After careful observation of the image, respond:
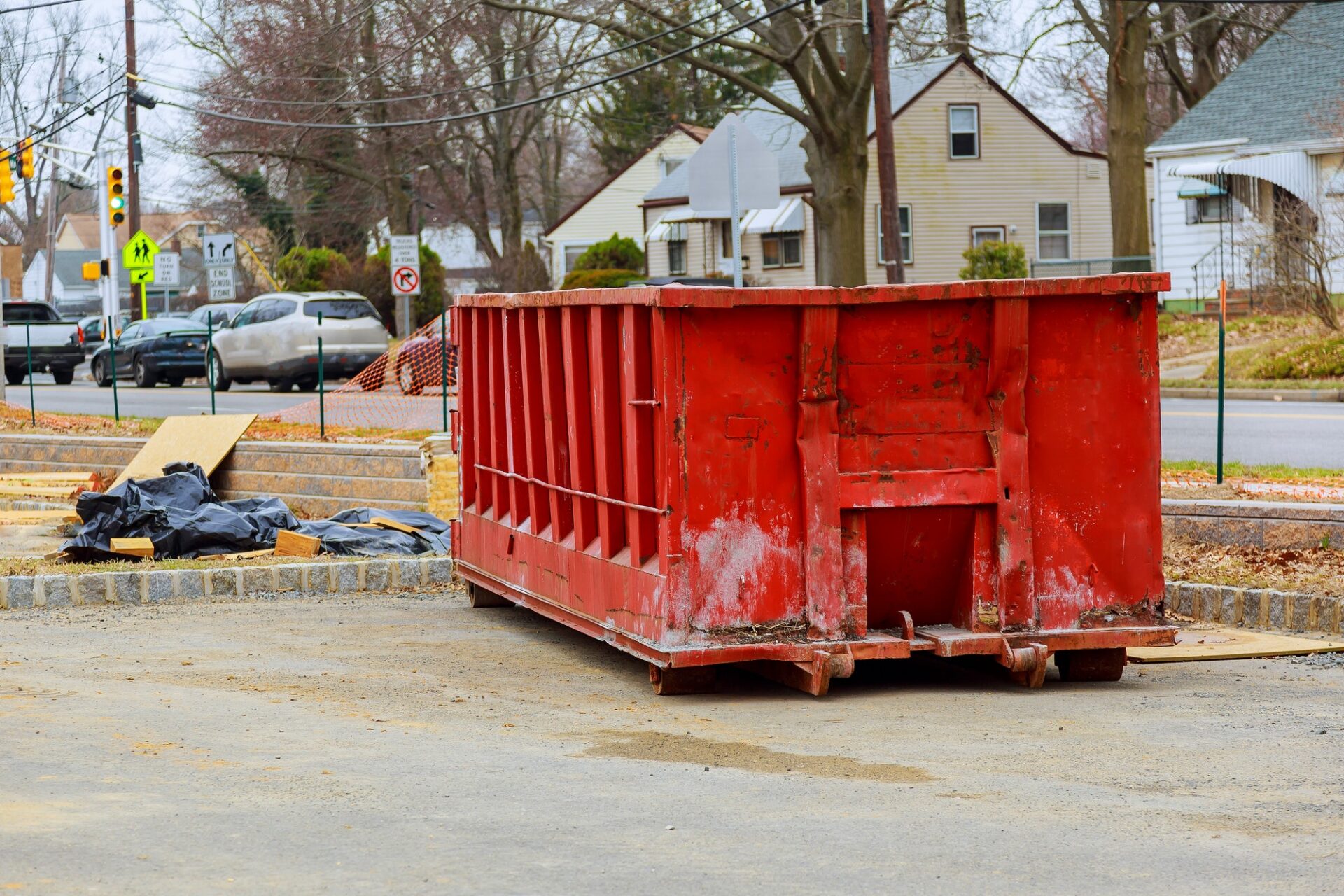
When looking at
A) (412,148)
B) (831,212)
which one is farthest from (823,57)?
(412,148)

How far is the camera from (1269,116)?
125ft

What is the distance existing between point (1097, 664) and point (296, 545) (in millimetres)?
6108

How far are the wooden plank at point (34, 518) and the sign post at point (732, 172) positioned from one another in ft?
19.7

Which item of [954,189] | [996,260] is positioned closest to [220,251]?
[996,260]

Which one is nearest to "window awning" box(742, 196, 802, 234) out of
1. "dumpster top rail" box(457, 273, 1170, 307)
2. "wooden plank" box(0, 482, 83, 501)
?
"wooden plank" box(0, 482, 83, 501)

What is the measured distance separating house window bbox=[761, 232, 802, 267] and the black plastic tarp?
37.2m

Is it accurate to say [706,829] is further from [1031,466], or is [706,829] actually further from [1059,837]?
[1031,466]

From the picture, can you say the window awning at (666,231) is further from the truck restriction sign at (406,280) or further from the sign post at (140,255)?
the truck restriction sign at (406,280)

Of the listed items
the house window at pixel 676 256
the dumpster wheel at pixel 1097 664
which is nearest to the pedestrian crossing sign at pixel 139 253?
the house window at pixel 676 256

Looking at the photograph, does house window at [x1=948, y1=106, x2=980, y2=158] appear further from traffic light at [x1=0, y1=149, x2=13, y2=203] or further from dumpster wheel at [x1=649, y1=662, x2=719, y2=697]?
dumpster wheel at [x1=649, y1=662, x2=719, y2=697]

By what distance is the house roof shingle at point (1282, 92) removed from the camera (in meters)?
37.2

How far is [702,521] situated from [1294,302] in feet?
78.8

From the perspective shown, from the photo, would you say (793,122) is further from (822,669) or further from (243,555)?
(822,669)

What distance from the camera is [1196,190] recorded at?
128 feet
